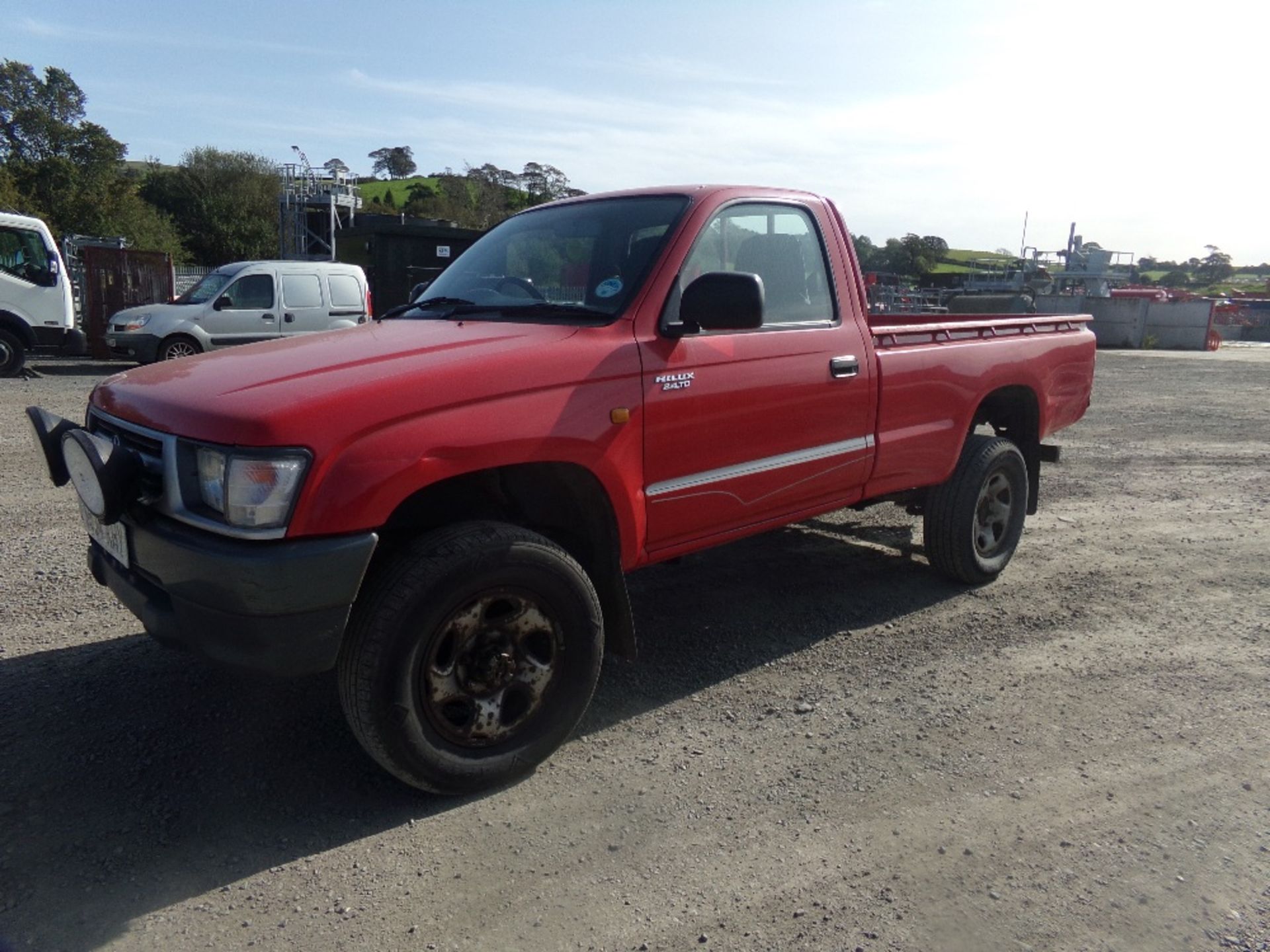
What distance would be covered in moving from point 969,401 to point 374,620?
3.33 meters

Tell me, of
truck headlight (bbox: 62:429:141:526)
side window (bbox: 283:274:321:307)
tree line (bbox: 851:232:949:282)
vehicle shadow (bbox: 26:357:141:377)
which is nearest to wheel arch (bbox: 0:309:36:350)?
vehicle shadow (bbox: 26:357:141:377)

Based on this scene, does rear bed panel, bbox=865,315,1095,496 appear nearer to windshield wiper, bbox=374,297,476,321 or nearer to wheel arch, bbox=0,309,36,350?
windshield wiper, bbox=374,297,476,321

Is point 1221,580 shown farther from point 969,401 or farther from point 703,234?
point 703,234

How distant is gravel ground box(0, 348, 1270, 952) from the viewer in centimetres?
248

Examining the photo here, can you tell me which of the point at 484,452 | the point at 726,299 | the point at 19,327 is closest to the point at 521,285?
the point at 726,299

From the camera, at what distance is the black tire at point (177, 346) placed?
1388 centimetres

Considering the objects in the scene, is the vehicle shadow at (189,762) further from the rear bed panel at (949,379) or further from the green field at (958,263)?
the green field at (958,263)

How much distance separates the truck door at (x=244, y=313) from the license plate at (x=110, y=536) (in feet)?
38.7

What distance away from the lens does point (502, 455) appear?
2.91 meters

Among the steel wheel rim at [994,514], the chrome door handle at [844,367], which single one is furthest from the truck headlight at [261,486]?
the steel wheel rim at [994,514]

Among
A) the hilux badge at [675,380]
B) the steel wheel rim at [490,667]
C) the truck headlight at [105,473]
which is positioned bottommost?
the steel wheel rim at [490,667]

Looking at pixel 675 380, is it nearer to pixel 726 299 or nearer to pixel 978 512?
pixel 726 299

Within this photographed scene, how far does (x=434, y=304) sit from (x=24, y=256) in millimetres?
12906

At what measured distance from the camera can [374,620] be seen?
2723 millimetres
